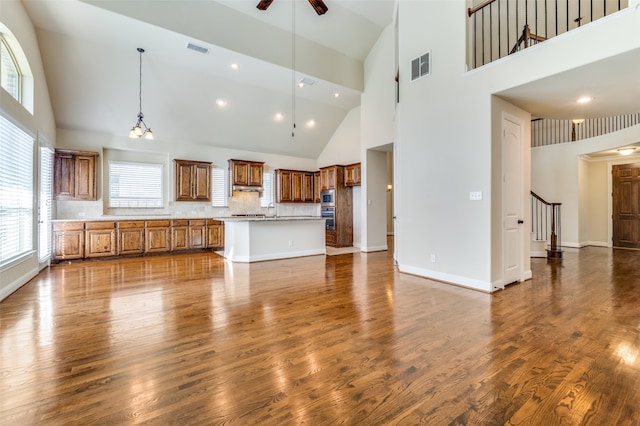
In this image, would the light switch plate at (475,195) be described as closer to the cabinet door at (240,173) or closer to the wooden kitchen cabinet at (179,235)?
the cabinet door at (240,173)

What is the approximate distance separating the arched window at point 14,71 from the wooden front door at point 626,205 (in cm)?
1252

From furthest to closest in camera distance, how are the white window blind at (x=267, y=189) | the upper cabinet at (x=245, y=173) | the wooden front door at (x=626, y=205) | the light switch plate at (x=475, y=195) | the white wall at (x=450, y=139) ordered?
1. the white window blind at (x=267, y=189)
2. the upper cabinet at (x=245, y=173)
3. the wooden front door at (x=626, y=205)
4. the light switch plate at (x=475, y=195)
5. the white wall at (x=450, y=139)

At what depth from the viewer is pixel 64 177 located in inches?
256

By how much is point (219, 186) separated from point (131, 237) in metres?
2.63

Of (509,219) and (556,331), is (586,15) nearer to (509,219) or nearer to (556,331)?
(509,219)

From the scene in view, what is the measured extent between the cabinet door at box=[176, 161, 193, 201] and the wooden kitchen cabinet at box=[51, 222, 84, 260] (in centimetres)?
217

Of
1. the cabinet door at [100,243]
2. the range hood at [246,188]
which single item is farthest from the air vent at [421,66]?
the cabinet door at [100,243]

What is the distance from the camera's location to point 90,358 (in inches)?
89.7

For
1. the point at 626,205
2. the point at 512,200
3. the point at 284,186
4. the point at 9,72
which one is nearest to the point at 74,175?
the point at 9,72

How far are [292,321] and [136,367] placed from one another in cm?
135

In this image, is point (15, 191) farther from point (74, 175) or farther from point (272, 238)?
point (272, 238)

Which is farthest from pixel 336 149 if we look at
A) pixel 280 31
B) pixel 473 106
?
pixel 473 106

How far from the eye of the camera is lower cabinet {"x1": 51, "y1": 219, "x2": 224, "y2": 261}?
20.6 ft

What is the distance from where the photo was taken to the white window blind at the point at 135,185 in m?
7.32
